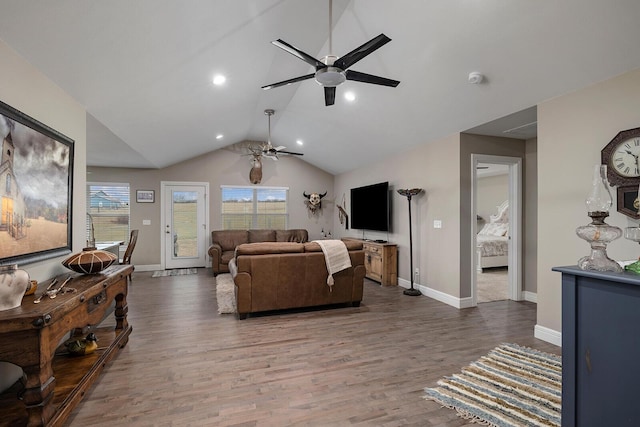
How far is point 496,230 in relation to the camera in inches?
314

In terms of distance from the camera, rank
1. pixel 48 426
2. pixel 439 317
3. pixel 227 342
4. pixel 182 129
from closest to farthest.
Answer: pixel 48 426, pixel 227 342, pixel 439 317, pixel 182 129

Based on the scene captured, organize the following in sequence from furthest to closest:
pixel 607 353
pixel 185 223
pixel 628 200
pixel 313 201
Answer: pixel 313 201
pixel 185 223
pixel 628 200
pixel 607 353

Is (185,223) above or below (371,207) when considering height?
below

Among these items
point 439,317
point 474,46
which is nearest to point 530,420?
point 439,317

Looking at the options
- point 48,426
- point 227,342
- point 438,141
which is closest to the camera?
point 48,426

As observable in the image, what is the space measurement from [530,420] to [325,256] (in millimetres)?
2570

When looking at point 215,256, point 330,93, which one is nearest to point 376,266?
point 215,256

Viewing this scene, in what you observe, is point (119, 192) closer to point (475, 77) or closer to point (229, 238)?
point (229, 238)

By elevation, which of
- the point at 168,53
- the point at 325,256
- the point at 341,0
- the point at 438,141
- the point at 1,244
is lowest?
the point at 325,256

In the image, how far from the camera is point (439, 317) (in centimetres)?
388

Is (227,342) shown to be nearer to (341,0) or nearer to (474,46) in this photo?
(341,0)

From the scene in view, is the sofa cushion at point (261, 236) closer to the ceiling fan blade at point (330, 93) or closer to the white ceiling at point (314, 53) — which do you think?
the white ceiling at point (314, 53)

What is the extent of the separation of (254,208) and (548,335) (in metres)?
6.52

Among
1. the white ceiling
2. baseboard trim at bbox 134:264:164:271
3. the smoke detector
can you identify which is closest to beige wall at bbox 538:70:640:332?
the white ceiling
